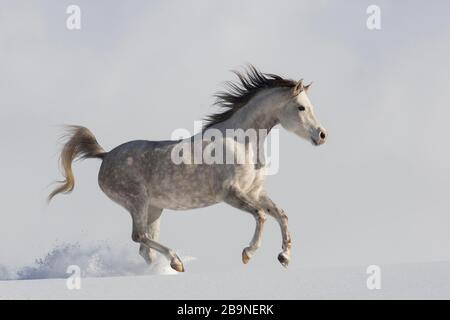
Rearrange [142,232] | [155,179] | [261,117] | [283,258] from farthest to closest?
[142,232] < [155,179] < [261,117] < [283,258]

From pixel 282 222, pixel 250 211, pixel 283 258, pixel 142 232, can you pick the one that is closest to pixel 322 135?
pixel 282 222

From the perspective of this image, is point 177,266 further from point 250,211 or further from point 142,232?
point 250,211

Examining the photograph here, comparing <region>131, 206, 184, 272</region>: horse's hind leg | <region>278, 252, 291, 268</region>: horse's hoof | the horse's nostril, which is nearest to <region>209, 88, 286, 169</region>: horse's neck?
the horse's nostril

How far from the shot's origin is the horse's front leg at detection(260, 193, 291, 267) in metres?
9.52

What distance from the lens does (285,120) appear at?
33.0 feet

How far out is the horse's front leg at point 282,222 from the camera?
9.52 metres

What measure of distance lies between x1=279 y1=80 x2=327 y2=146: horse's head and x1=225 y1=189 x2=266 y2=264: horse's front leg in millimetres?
1183

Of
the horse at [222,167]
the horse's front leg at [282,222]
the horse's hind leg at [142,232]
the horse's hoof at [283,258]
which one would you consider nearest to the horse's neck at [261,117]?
the horse at [222,167]

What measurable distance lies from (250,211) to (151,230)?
6.53 feet

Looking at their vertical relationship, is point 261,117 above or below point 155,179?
above

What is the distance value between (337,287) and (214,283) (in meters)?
1.67

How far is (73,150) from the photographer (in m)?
11.2

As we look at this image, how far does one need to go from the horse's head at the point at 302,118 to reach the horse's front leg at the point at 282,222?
1010mm

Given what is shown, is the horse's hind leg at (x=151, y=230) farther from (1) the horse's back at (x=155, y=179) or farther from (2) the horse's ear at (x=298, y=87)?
(2) the horse's ear at (x=298, y=87)
